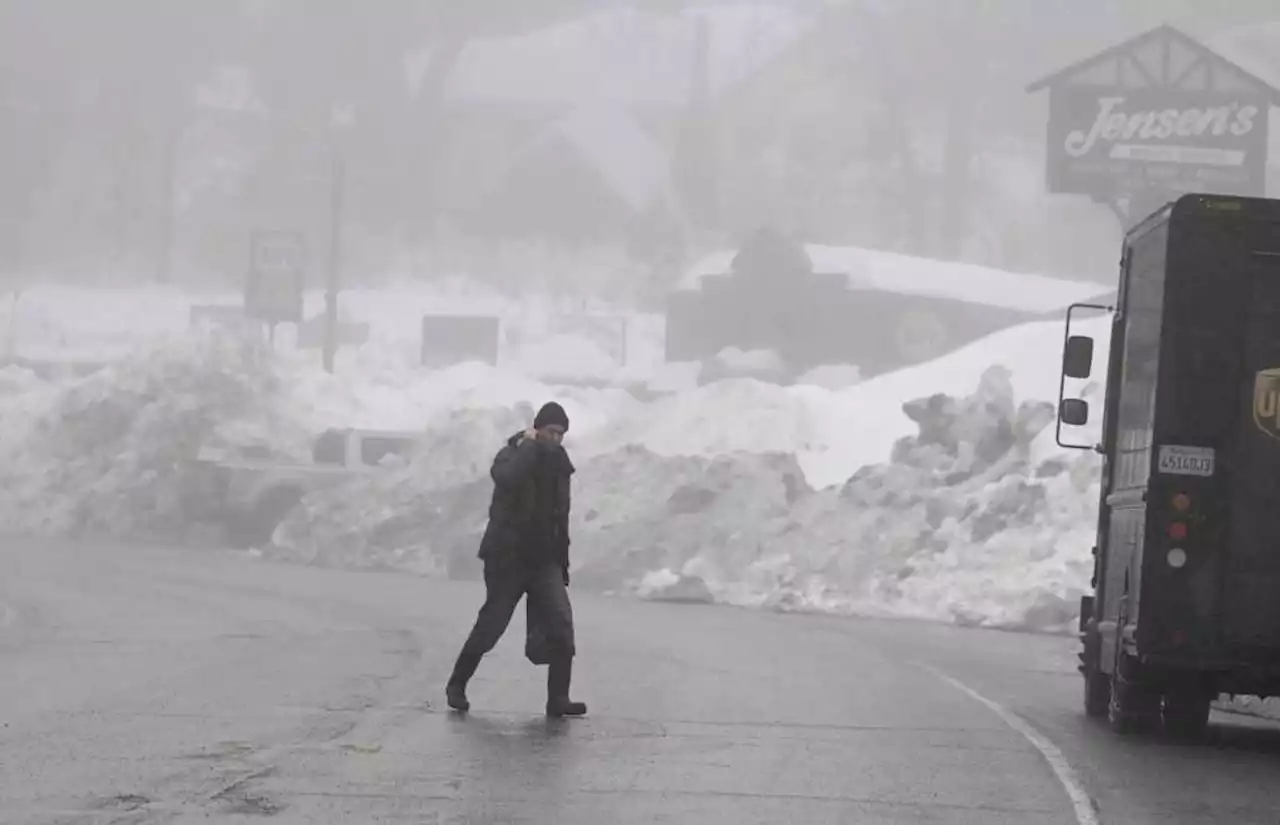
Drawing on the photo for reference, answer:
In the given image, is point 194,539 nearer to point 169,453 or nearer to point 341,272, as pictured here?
point 169,453

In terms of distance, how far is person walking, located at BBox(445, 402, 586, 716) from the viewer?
12062 millimetres

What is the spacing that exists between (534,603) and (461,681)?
61cm

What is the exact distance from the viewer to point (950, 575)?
2588 cm

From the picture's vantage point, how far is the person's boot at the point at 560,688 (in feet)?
39.8

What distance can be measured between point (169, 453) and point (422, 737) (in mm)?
26567

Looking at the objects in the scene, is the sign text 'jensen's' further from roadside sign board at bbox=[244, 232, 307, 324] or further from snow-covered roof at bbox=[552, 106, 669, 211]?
snow-covered roof at bbox=[552, 106, 669, 211]

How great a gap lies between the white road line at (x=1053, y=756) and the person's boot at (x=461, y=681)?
10.3 ft

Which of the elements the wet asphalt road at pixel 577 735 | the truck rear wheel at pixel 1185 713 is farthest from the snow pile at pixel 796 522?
the truck rear wheel at pixel 1185 713

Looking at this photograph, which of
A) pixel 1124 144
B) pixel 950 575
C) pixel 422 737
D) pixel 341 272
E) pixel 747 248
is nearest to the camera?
pixel 422 737

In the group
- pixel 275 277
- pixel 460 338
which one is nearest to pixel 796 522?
pixel 275 277

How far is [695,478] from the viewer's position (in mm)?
30844

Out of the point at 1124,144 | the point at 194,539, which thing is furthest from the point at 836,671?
the point at 1124,144

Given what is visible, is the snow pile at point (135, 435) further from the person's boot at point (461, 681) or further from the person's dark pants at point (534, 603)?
the person's dark pants at point (534, 603)

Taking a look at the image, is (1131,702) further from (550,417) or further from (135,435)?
(135,435)
